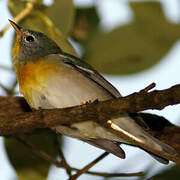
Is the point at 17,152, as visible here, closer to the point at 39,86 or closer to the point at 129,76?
the point at 39,86

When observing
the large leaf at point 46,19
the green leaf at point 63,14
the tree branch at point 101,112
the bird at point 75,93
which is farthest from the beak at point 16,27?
the tree branch at point 101,112

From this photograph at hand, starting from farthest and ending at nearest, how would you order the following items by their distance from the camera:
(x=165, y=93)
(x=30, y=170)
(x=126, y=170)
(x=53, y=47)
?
1. (x=53, y=47)
2. (x=30, y=170)
3. (x=126, y=170)
4. (x=165, y=93)

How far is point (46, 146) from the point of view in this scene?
5.42m

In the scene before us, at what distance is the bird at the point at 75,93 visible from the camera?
4.47m

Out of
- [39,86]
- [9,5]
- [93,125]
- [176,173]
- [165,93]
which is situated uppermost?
[9,5]

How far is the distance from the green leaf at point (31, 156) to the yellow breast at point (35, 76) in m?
0.83

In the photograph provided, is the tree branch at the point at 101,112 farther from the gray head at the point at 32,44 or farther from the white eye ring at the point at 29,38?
the white eye ring at the point at 29,38

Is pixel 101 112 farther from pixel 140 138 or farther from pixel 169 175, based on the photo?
pixel 140 138

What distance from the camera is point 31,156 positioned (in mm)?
5520

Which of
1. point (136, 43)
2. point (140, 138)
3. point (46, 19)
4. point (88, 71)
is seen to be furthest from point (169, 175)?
point (46, 19)

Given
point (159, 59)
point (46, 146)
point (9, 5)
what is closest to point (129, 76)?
point (159, 59)

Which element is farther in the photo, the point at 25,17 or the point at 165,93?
the point at 25,17

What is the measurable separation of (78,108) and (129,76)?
2011 millimetres

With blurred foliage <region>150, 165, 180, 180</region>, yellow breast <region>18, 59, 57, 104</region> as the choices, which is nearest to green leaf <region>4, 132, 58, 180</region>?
yellow breast <region>18, 59, 57, 104</region>
